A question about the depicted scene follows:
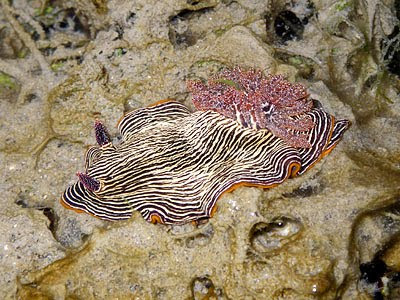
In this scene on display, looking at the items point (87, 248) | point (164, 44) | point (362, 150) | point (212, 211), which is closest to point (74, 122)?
point (164, 44)

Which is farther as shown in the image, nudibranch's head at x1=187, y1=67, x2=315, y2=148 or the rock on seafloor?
nudibranch's head at x1=187, y1=67, x2=315, y2=148

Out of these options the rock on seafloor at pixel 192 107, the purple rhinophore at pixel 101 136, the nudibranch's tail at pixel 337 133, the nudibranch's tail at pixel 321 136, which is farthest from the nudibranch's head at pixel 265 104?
the purple rhinophore at pixel 101 136

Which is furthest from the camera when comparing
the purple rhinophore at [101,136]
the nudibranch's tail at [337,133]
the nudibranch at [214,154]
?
the purple rhinophore at [101,136]

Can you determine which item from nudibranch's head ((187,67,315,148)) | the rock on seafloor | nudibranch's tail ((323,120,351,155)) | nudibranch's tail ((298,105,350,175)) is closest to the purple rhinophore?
the rock on seafloor

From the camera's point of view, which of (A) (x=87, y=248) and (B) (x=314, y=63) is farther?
(B) (x=314, y=63)

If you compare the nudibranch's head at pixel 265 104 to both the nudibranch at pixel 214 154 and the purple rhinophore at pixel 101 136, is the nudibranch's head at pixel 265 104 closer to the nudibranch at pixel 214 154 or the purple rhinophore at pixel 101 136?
the nudibranch at pixel 214 154

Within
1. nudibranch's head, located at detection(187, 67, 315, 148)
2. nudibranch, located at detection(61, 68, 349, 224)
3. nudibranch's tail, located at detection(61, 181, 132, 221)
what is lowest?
nudibranch's tail, located at detection(61, 181, 132, 221)

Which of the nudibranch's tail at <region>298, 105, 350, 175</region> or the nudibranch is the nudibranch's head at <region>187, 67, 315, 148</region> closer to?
the nudibranch

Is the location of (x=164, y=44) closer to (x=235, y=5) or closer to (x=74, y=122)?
(x=235, y=5)
